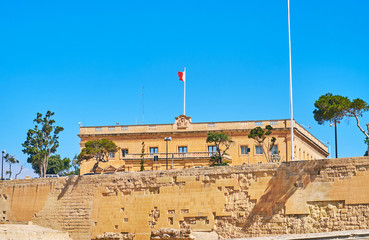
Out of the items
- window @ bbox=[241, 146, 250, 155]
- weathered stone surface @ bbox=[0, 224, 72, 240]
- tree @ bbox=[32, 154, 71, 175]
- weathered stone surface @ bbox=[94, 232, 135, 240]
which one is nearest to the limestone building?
window @ bbox=[241, 146, 250, 155]

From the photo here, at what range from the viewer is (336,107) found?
3083 cm

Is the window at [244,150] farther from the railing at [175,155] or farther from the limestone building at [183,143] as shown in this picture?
the railing at [175,155]

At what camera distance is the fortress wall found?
83.0 ft

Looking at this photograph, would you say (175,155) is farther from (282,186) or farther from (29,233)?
(282,186)

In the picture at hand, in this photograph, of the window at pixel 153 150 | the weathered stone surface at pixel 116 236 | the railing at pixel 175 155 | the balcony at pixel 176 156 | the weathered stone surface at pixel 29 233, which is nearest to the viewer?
the weathered stone surface at pixel 29 233

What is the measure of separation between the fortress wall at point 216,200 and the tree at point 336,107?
492cm

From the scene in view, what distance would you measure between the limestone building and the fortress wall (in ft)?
41.0

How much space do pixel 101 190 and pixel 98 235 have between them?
7.80 ft

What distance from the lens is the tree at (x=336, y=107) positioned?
30.3m

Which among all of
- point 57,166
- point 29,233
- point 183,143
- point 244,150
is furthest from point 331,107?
point 57,166

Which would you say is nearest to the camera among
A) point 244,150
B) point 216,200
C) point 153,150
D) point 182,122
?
point 216,200

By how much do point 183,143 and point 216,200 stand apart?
21.0 meters

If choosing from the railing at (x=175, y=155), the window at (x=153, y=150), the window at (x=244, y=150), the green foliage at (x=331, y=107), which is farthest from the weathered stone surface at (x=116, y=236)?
the window at (x=244, y=150)

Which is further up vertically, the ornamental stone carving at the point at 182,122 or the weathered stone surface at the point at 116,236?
the ornamental stone carving at the point at 182,122
